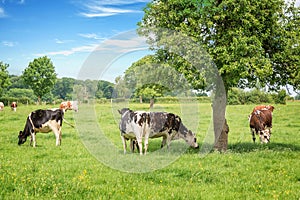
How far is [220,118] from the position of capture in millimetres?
17266

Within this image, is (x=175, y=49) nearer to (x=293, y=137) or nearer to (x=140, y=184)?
(x=140, y=184)

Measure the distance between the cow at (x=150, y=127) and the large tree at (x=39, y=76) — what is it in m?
75.5

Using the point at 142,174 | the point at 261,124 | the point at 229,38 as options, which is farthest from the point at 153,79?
the point at 261,124

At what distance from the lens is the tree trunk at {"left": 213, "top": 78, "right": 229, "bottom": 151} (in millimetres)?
16844

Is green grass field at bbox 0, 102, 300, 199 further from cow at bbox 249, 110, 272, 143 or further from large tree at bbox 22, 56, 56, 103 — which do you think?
large tree at bbox 22, 56, 56, 103

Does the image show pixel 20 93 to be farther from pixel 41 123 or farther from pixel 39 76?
pixel 41 123

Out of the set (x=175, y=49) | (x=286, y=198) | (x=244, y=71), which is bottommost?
(x=286, y=198)

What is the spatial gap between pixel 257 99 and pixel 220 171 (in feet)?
111

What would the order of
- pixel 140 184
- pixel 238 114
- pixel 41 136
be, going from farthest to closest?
pixel 238 114
pixel 41 136
pixel 140 184

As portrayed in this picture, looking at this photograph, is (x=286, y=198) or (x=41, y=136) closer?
(x=286, y=198)

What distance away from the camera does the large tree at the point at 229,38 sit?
50.0ft

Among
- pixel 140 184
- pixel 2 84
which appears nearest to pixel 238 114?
pixel 140 184

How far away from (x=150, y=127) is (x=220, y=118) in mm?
3614

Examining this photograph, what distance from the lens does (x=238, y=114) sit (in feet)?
132
